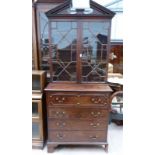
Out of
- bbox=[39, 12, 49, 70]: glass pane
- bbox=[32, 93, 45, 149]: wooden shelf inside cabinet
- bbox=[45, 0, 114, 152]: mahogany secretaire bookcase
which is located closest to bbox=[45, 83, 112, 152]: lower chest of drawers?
bbox=[45, 0, 114, 152]: mahogany secretaire bookcase

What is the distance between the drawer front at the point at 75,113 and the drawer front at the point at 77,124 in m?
0.05

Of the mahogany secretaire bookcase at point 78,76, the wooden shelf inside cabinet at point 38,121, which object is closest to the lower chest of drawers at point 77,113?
the mahogany secretaire bookcase at point 78,76

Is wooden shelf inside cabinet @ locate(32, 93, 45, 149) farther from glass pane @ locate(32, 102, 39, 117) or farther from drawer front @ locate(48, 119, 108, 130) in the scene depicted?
drawer front @ locate(48, 119, 108, 130)

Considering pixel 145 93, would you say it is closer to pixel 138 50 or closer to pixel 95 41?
pixel 138 50

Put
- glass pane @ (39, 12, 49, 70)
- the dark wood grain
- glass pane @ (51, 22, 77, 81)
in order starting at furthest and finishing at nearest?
glass pane @ (39, 12, 49, 70) < glass pane @ (51, 22, 77, 81) < the dark wood grain

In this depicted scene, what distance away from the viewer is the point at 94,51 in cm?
216

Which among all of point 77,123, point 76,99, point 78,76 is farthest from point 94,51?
point 77,123

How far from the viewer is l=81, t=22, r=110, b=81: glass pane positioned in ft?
6.89

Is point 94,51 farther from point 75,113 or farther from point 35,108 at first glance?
point 35,108

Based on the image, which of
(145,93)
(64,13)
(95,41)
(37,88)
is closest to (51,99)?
(37,88)

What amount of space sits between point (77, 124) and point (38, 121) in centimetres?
47
